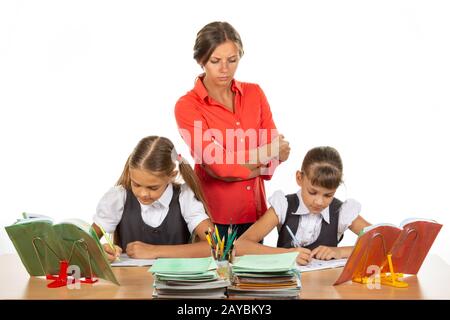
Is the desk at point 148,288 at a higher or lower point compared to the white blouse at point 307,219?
lower

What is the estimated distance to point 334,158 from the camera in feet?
9.05

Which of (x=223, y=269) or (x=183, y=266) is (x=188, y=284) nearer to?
(x=183, y=266)

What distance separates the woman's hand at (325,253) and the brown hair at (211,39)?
0.82 metres

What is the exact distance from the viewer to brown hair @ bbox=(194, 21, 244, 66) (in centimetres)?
286

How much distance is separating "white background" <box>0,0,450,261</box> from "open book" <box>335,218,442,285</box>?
2621 millimetres

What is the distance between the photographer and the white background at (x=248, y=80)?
195 inches

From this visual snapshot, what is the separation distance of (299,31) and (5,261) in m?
2.88

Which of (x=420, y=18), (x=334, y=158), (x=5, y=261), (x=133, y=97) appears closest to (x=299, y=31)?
(x=420, y=18)

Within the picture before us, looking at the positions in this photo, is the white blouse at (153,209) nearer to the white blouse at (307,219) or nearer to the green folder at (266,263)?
the white blouse at (307,219)

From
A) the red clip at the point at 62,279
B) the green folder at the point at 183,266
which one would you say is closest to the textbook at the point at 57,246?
the red clip at the point at 62,279

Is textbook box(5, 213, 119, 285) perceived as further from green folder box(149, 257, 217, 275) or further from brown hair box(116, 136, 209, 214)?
brown hair box(116, 136, 209, 214)

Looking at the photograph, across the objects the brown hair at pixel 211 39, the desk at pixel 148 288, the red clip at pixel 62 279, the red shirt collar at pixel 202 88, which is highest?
the brown hair at pixel 211 39

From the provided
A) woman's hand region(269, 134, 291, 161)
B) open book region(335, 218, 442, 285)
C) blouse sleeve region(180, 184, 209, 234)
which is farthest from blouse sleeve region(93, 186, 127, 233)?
open book region(335, 218, 442, 285)
